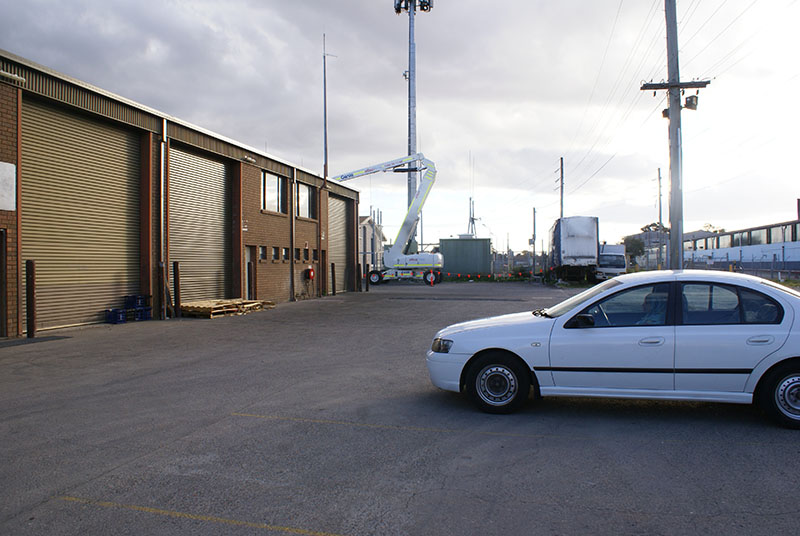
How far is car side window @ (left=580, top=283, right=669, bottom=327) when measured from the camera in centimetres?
560

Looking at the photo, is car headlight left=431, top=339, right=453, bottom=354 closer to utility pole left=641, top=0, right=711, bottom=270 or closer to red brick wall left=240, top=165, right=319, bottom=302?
utility pole left=641, top=0, right=711, bottom=270

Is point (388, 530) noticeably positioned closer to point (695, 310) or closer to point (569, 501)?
point (569, 501)

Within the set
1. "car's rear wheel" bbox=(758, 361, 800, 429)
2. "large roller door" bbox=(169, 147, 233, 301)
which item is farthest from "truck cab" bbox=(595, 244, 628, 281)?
"car's rear wheel" bbox=(758, 361, 800, 429)

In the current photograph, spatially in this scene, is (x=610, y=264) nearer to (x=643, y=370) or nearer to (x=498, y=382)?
(x=643, y=370)

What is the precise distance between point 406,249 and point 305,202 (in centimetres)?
1274

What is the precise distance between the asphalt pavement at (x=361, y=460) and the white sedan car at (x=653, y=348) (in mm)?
327

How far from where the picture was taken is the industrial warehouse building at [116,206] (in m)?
12.4

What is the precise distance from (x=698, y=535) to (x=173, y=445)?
13.6 ft

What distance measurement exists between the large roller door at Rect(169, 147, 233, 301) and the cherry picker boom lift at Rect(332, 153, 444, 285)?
46.7 ft

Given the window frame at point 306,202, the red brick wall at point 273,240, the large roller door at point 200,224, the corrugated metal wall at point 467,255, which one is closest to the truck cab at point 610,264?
the corrugated metal wall at point 467,255

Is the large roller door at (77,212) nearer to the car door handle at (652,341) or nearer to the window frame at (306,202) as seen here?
the window frame at (306,202)

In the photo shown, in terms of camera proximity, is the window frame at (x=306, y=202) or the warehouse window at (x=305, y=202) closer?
the window frame at (x=306, y=202)

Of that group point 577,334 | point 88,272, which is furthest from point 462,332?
point 88,272

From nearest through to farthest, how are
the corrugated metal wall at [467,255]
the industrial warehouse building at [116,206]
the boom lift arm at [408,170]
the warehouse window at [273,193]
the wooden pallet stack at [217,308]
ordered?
the industrial warehouse building at [116,206], the wooden pallet stack at [217,308], the warehouse window at [273,193], the boom lift arm at [408,170], the corrugated metal wall at [467,255]
